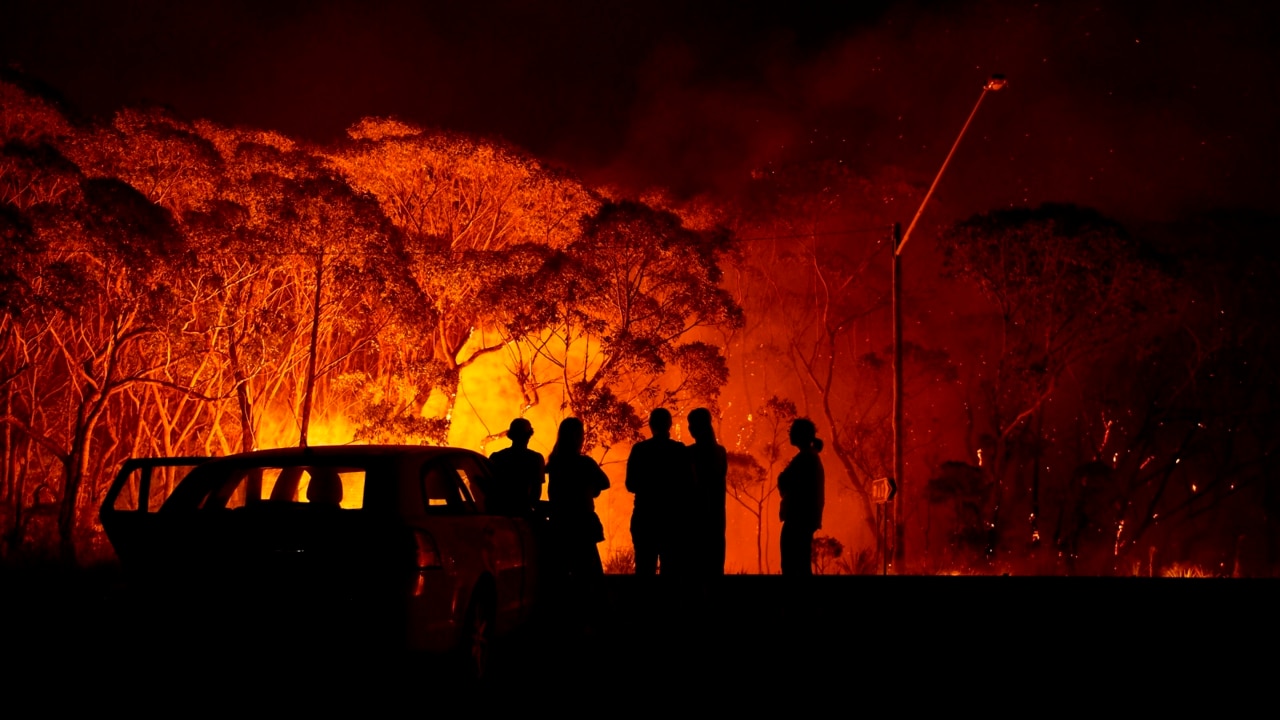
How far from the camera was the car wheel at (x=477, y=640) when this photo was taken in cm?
754

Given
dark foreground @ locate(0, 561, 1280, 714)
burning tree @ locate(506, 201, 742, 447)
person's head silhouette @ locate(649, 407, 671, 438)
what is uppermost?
burning tree @ locate(506, 201, 742, 447)

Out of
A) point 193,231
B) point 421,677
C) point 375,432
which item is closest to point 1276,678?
point 421,677

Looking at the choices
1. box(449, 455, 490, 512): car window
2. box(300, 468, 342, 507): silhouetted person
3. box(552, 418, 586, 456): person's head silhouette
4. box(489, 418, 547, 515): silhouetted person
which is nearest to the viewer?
box(300, 468, 342, 507): silhouetted person

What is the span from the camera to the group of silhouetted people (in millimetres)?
10203

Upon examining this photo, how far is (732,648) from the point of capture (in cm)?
977

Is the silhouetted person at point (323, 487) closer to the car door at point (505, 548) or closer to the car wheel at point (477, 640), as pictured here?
the car door at point (505, 548)

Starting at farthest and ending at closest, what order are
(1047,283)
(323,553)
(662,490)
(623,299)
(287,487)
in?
(1047,283) → (623,299) → (662,490) → (287,487) → (323,553)

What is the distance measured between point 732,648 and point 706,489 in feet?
4.43

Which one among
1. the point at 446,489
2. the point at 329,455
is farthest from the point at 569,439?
the point at 329,455

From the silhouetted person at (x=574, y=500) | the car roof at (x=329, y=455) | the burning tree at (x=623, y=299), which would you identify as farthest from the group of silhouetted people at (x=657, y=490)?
the burning tree at (x=623, y=299)

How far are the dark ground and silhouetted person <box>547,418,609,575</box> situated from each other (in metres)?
0.30

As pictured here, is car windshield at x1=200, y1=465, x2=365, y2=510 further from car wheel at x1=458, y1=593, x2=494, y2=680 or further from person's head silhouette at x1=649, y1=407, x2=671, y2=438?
person's head silhouette at x1=649, y1=407, x2=671, y2=438

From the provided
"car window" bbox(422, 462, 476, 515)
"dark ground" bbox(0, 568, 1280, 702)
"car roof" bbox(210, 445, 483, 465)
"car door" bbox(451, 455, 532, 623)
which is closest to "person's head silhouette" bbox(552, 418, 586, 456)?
"dark ground" bbox(0, 568, 1280, 702)

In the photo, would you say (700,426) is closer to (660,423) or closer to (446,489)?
(660,423)
